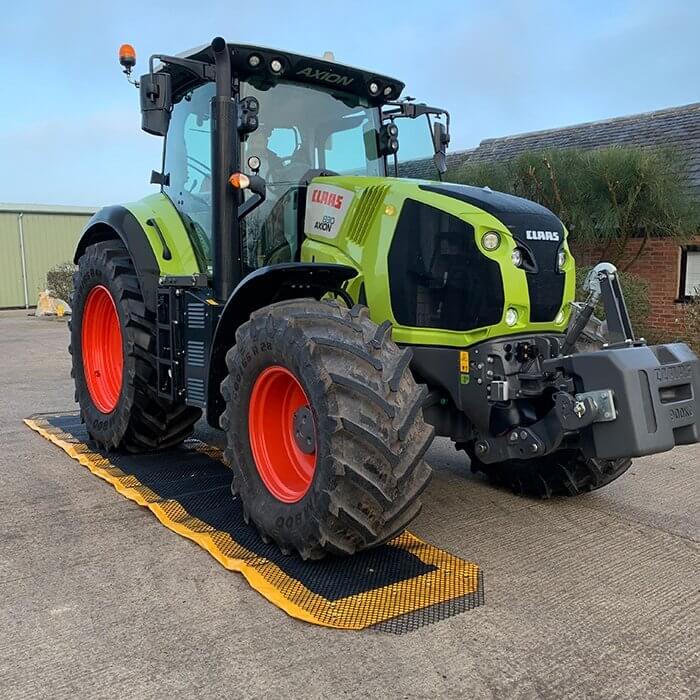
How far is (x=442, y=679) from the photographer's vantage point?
248 centimetres

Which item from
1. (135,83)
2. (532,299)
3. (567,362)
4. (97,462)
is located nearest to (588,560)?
(567,362)

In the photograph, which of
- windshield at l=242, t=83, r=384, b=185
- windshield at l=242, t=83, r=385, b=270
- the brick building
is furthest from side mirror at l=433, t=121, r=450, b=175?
the brick building

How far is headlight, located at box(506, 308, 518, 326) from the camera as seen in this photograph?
346 cm

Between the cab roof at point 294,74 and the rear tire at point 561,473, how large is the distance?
2.36 meters

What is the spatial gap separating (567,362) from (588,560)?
1059mm

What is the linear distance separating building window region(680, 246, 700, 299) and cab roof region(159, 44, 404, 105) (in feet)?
25.8

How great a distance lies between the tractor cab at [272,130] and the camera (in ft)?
13.2

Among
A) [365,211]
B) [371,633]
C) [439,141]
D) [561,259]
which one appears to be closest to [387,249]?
[365,211]

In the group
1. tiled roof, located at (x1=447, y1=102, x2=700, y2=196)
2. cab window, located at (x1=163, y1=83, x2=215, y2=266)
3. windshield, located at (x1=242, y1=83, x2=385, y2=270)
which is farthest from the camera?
tiled roof, located at (x1=447, y1=102, x2=700, y2=196)

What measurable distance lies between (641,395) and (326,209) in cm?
194

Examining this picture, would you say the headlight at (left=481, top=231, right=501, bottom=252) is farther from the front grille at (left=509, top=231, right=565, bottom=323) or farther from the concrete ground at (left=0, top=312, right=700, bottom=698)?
the concrete ground at (left=0, top=312, right=700, bottom=698)

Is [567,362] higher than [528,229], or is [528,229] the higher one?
[528,229]

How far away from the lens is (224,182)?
13.2 ft

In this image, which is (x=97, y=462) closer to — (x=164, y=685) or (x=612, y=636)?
(x=164, y=685)
